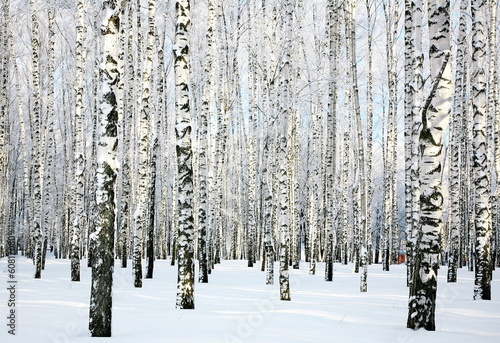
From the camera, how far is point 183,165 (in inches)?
271

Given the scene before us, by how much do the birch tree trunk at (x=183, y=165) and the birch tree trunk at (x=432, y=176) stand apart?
3.53m

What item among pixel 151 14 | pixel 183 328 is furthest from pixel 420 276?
pixel 151 14

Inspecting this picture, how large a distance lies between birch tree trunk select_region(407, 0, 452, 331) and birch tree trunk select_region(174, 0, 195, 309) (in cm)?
353

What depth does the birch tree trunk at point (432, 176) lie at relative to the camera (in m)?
5.15

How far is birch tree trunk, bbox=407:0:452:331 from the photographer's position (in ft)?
16.9

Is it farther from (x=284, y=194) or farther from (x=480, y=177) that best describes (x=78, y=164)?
(x=480, y=177)

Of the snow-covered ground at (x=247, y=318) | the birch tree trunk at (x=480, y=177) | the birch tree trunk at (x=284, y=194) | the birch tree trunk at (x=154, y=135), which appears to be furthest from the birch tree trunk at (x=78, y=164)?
the birch tree trunk at (x=480, y=177)

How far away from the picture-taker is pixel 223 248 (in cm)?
3147

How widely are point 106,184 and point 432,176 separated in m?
4.22

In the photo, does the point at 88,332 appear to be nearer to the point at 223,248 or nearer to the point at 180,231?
the point at 180,231

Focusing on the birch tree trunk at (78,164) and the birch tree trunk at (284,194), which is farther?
the birch tree trunk at (78,164)

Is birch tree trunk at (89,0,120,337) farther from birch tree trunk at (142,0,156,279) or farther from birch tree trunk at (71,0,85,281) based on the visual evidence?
birch tree trunk at (71,0,85,281)

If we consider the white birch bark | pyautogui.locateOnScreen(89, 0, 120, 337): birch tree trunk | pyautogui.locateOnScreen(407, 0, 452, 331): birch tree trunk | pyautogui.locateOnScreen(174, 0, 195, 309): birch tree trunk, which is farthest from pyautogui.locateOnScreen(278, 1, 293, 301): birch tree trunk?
the white birch bark

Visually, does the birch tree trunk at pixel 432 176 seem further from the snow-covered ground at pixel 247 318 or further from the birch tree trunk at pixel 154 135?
the birch tree trunk at pixel 154 135
